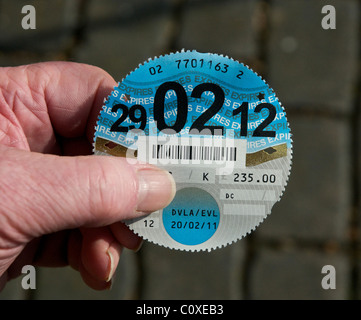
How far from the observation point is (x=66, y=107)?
2.48 ft

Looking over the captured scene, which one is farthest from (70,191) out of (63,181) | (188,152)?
(188,152)

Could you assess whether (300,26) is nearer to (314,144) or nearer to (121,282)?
(314,144)

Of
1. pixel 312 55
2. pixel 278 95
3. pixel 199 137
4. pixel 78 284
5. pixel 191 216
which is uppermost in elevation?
pixel 312 55

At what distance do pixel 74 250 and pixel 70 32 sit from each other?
0.58 metres

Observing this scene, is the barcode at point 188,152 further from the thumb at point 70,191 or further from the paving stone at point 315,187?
the paving stone at point 315,187

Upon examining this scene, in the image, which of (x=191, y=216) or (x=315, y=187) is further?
(x=315, y=187)

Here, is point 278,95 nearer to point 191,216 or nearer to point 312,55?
point 312,55

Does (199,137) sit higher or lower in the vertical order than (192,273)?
higher

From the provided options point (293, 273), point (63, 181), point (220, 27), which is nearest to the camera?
point (63, 181)

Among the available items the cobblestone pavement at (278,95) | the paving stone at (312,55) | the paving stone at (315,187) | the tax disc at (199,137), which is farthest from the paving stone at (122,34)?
the tax disc at (199,137)

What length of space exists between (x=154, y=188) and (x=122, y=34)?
0.67 metres

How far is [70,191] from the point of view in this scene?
0.60 m

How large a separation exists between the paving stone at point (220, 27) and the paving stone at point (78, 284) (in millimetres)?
537
